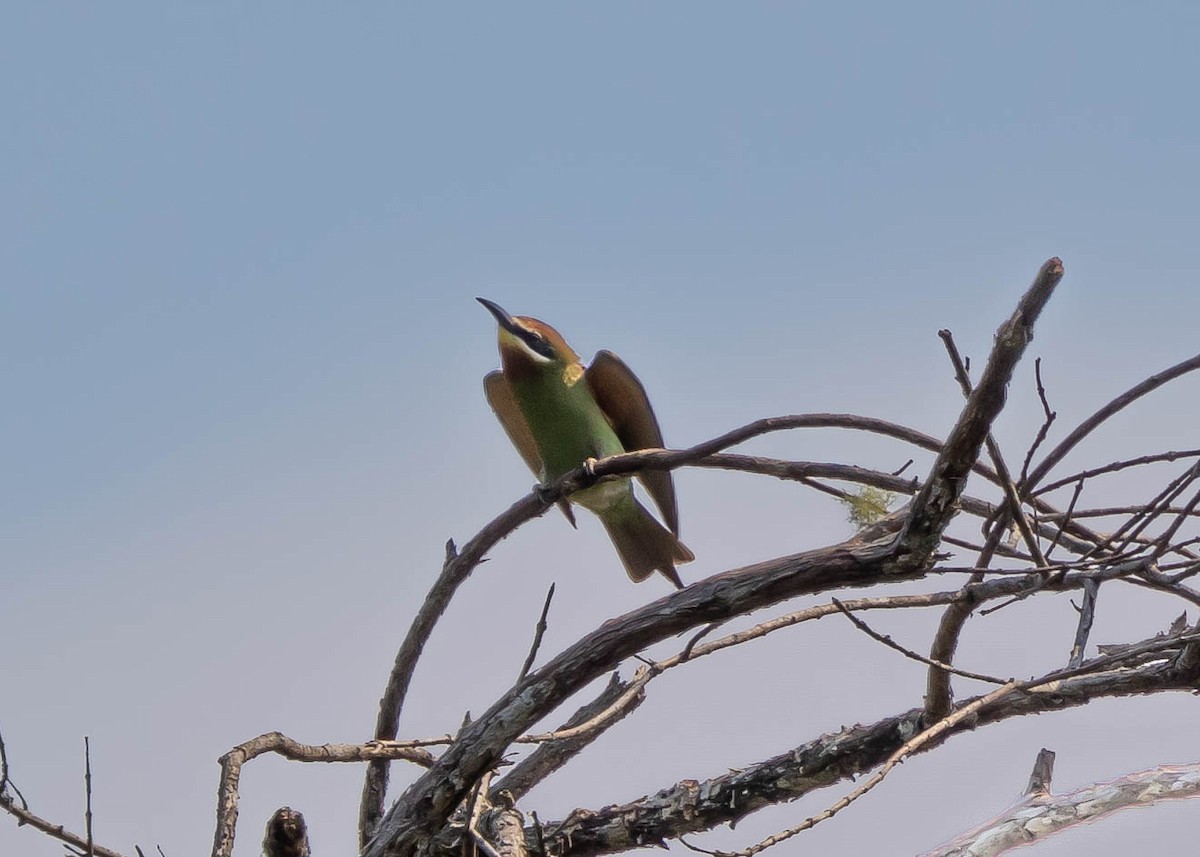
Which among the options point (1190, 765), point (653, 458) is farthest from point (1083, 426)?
point (1190, 765)

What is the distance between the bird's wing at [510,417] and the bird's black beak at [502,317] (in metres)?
0.24

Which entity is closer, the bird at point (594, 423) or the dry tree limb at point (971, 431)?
the dry tree limb at point (971, 431)

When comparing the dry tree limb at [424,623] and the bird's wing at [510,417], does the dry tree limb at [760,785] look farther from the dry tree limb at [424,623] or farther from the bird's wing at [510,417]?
the bird's wing at [510,417]

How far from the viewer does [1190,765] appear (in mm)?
3350

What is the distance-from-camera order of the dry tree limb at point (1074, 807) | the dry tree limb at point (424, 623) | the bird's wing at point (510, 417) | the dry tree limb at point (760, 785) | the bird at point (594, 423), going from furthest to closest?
1. the bird's wing at point (510, 417)
2. the bird at point (594, 423)
3. the dry tree limb at point (424, 623)
4. the dry tree limb at point (1074, 807)
5. the dry tree limb at point (760, 785)

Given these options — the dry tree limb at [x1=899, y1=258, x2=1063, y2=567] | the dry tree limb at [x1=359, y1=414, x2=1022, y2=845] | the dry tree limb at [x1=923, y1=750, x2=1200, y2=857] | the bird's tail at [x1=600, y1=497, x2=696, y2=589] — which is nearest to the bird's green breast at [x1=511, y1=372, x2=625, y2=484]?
the bird's tail at [x1=600, y1=497, x2=696, y2=589]

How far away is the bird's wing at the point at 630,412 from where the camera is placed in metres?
4.45

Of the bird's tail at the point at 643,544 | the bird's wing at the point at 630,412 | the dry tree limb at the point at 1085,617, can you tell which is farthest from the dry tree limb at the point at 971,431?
the bird's tail at the point at 643,544

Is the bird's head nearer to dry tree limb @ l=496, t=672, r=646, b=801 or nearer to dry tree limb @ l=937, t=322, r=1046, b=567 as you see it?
dry tree limb @ l=496, t=672, r=646, b=801

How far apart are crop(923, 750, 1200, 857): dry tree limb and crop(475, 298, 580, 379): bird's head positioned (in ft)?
7.59

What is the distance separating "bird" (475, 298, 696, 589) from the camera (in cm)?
467

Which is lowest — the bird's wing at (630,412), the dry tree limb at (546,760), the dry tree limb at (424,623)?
the dry tree limb at (546,760)

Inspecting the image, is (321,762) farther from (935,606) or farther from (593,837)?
(935,606)

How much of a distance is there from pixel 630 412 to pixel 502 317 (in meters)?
0.72
